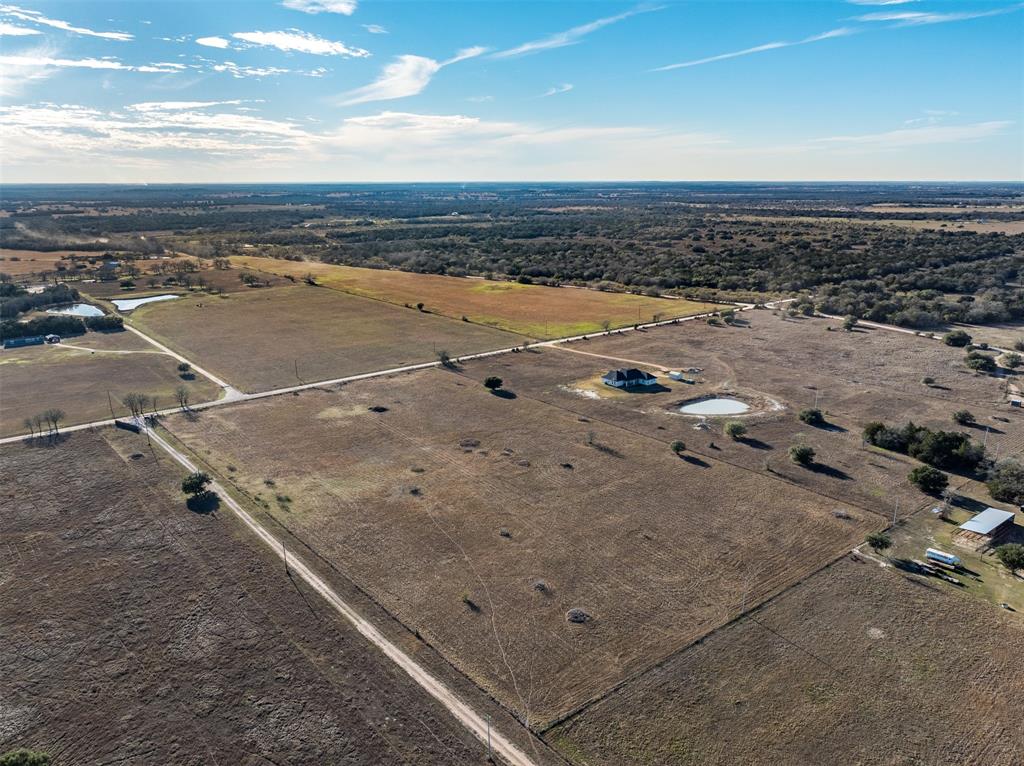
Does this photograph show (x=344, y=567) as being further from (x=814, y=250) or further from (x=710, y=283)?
(x=814, y=250)

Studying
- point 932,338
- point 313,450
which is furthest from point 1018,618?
point 932,338

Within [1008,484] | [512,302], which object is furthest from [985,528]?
[512,302]

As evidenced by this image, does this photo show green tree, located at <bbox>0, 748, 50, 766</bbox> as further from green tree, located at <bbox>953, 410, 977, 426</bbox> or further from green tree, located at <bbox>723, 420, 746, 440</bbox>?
green tree, located at <bbox>953, 410, 977, 426</bbox>

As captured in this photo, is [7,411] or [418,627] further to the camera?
[7,411]

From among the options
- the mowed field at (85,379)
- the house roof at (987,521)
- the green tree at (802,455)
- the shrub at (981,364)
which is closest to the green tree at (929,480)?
the house roof at (987,521)

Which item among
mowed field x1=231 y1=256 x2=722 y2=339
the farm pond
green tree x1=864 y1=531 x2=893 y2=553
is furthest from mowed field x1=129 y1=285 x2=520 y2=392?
green tree x1=864 y1=531 x2=893 y2=553

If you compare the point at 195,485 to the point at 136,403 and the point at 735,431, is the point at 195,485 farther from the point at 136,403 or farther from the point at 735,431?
the point at 735,431
